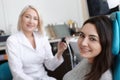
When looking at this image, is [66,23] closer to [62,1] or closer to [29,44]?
[62,1]

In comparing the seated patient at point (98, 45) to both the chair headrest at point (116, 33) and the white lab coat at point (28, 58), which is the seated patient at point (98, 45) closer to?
the chair headrest at point (116, 33)

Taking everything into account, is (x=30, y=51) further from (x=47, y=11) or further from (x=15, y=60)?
(x=47, y=11)

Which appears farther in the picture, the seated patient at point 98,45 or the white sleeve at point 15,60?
the white sleeve at point 15,60

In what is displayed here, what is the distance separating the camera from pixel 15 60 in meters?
1.79

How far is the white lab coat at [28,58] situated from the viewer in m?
1.79

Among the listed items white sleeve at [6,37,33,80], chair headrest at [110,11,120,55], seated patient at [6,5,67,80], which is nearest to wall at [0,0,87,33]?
seated patient at [6,5,67,80]

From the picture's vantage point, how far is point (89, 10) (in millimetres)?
3486

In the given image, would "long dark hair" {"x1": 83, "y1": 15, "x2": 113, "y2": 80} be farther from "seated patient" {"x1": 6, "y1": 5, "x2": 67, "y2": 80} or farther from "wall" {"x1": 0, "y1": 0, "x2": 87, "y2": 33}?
"wall" {"x1": 0, "y1": 0, "x2": 87, "y2": 33}

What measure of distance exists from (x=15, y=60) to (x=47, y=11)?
1.65 meters

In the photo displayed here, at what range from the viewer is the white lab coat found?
179 cm

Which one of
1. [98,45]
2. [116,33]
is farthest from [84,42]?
[116,33]

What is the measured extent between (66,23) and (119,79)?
243 cm

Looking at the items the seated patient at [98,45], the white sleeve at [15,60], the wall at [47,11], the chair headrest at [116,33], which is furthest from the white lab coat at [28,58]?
the wall at [47,11]

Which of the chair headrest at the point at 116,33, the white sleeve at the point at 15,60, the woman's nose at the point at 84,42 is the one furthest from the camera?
the white sleeve at the point at 15,60
